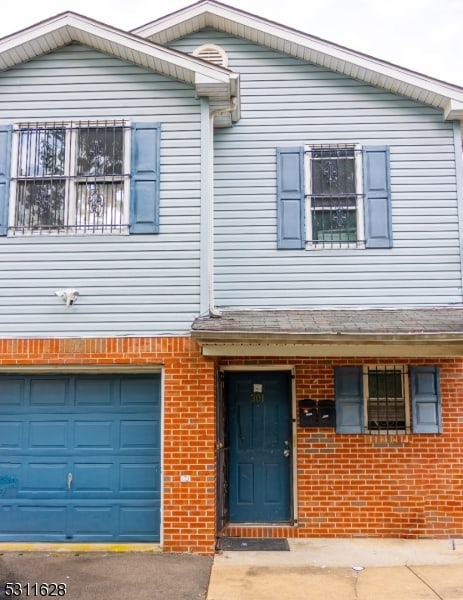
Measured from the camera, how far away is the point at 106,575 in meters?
6.15

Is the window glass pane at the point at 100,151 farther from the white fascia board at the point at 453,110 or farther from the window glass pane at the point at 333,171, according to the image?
the white fascia board at the point at 453,110

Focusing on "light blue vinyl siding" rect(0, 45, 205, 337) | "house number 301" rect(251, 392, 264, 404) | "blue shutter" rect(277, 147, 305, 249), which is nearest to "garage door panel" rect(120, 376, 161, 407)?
"light blue vinyl siding" rect(0, 45, 205, 337)

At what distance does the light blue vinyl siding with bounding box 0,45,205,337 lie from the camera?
7.22 metres

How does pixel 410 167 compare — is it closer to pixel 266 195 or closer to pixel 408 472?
pixel 266 195

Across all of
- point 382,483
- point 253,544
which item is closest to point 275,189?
point 382,483

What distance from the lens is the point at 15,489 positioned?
730 centimetres

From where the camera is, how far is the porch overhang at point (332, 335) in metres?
6.48

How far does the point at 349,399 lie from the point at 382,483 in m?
1.15

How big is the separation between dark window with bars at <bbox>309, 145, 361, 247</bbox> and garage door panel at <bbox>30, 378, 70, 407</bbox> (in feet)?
12.9

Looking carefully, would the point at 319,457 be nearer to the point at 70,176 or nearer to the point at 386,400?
the point at 386,400

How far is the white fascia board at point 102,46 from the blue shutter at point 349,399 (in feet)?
13.2

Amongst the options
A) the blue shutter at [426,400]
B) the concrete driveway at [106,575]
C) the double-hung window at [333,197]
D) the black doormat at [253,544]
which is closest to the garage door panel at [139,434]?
the concrete driveway at [106,575]

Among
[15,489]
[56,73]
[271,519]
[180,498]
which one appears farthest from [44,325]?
[271,519]

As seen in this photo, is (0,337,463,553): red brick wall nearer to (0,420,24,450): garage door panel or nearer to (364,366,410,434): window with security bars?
(364,366,410,434): window with security bars
